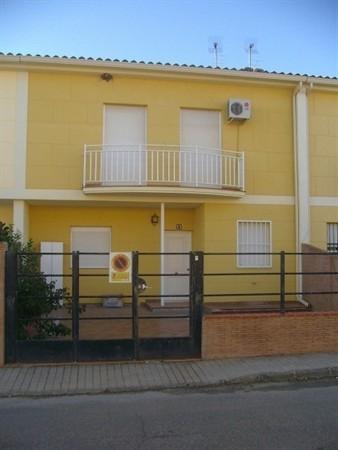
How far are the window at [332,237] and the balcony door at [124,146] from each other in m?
5.76

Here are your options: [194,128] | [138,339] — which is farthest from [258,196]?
[138,339]

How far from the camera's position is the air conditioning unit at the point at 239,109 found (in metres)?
13.9

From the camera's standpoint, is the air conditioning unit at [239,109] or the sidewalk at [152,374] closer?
the sidewalk at [152,374]

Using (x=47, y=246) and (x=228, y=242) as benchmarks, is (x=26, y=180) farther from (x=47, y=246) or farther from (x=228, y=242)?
(x=228, y=242)

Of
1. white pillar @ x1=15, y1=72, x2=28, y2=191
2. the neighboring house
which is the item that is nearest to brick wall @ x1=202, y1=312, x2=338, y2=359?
the neighboring house

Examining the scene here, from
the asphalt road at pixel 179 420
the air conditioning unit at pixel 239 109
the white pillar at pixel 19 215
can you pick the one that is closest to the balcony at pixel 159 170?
the air conditioning unit at pixel 239 109

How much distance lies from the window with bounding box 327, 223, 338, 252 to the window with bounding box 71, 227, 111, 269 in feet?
21.3

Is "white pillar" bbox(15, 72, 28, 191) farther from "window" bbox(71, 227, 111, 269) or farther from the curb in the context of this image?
the curb

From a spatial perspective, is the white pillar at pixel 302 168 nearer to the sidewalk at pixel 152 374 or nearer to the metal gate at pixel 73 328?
the sidewalk at pixel 152 374

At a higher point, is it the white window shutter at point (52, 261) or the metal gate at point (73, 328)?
the white window shutter at point (52, 261)

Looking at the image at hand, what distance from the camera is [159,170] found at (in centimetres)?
1352

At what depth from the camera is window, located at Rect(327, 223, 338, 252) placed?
14742 millimetres

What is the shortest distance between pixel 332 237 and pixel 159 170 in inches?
219

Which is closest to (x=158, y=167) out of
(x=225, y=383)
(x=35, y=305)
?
(x=35, y=305)
